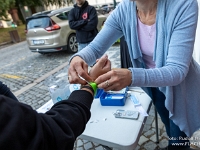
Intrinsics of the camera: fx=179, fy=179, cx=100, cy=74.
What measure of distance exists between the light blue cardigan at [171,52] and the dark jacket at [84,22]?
3.35 meters

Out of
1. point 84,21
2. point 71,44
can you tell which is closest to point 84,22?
point 84,21

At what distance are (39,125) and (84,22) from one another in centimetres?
432

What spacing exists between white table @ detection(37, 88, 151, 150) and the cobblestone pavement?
1.09 metres

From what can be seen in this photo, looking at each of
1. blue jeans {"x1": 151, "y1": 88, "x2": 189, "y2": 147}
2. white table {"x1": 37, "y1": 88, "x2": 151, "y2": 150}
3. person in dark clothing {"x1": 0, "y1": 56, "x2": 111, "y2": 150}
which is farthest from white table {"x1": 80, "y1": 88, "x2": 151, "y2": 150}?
person in dark clothing {"x1": 0, "y1": 56, "x2": 111, "y2": 150}

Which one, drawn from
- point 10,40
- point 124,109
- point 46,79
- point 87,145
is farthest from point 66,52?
point 10,40

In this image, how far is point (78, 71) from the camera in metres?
1.19

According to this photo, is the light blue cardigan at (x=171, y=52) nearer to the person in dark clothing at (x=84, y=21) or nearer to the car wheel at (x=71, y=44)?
the person in dark clothing at (x=84, y=21)

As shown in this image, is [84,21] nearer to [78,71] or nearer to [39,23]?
[39,23]

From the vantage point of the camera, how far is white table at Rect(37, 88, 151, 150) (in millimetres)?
1128

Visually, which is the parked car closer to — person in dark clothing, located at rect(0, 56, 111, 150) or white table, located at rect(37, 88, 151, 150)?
white table, located at rect(37, 88, 151, 150)

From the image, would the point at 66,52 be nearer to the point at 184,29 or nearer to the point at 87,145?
the point at 87,145

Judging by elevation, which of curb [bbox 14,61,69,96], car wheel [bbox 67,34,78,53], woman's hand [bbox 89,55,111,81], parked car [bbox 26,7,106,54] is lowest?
curb [bbox 14,61,69,96]

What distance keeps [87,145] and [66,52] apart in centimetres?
579

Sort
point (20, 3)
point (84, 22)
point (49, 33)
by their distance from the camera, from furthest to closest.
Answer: point (20, 3)
point (49, 33)
point (84, 22)
